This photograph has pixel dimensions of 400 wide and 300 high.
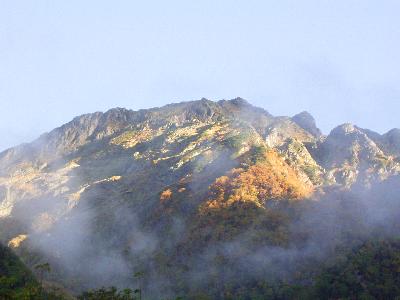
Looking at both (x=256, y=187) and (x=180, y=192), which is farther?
(x=180, y=192)

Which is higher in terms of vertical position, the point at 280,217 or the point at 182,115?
the point at 182,115

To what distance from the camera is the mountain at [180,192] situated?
11506cm

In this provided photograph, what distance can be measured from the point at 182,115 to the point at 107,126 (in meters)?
25.7

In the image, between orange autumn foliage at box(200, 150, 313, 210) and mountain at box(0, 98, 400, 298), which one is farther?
orange autumn foliage at box(200, 150, 313, 210)

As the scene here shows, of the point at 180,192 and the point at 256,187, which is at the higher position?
the point at 180,192

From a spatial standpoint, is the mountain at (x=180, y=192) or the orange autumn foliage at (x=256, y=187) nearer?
the mountain at (x=180, y=192)

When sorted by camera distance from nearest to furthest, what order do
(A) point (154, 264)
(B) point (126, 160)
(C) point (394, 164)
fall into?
1. (A) point (154, 264)
2. (C) point (394, 164)
3. (B) point (126, 160)

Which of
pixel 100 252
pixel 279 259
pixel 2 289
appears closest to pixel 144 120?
pixel 100 252

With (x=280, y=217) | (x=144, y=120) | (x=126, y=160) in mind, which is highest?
(x=144, y=120)

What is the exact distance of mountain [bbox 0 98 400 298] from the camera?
378 feet

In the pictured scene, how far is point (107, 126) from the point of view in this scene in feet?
641

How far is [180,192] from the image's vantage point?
437 feet

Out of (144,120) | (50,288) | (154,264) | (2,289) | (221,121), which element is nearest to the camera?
(2,289)

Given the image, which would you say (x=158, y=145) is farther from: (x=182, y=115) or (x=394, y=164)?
(x=394, y=164)
